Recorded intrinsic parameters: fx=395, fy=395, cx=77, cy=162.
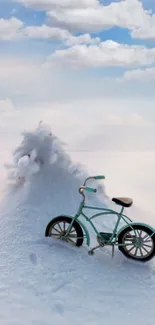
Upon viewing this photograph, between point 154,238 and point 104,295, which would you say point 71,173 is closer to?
point 154,238

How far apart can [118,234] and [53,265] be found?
3.19ft

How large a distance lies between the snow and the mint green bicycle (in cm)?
13

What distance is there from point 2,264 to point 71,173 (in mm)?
2225

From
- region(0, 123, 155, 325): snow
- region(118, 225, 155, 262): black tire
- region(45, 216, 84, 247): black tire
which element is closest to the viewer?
region(0, 123, 155, 325): snow

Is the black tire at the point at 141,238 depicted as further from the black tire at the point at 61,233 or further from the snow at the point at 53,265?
the black tire at the point at 61,233

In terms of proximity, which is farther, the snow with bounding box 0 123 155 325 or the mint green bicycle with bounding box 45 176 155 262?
the mint green bicycle with bounding box 45 176 155 262

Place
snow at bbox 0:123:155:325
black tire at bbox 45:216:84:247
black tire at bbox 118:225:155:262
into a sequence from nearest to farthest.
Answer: snow at bbox 0:123:155:325, black tire at bbox 118:225:155:262, black tire at bbox 45:216:84:247

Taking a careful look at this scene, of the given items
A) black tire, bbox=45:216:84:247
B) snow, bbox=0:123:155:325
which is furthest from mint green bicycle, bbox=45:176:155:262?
snow, bbox=0:123:155:325

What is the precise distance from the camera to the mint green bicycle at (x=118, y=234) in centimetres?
533

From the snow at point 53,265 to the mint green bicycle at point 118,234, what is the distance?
0.42 feet

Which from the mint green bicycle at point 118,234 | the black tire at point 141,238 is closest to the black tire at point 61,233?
the mint green bicycle at point 118,234

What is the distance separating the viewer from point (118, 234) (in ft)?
Answer: 17.7

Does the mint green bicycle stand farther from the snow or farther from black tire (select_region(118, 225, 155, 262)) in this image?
the snow

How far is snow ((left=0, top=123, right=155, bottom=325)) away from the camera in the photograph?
441 cm
